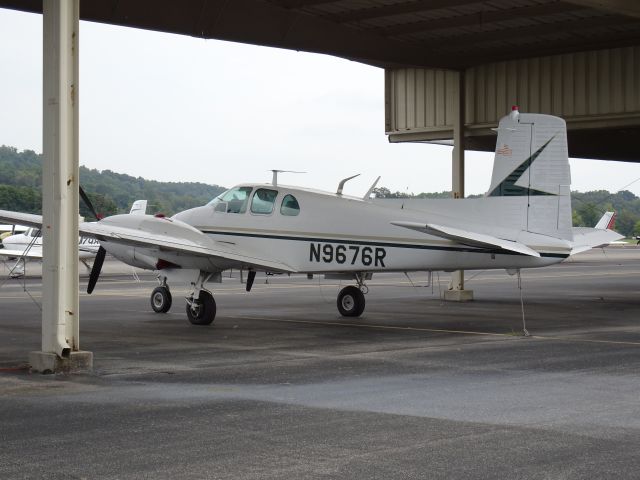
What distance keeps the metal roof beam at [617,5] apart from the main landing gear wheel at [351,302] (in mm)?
7589

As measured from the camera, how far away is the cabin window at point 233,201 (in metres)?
19.7

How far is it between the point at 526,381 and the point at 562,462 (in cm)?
417

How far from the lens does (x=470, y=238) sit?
55.0 feet

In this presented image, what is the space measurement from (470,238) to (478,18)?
23.8 ft

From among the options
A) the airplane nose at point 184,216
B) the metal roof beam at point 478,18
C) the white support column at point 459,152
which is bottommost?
the airplane nose at point 184,216

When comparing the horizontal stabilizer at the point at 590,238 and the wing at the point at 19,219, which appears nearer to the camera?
the wing at the point at 19,219

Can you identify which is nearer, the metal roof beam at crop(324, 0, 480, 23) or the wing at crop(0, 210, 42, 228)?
the wing at crop(0, 210, 42, 228)

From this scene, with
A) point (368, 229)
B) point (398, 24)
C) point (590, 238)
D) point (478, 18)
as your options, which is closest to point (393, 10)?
point (398, 24)

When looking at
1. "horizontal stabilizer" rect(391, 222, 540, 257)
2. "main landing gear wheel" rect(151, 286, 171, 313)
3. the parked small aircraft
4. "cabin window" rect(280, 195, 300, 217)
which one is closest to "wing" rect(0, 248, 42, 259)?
the parked small aircraft

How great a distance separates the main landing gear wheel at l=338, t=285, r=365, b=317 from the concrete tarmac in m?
0.65

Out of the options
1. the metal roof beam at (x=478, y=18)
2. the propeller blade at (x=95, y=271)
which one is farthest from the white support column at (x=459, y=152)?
the propeller blade at (x=95, y=271)

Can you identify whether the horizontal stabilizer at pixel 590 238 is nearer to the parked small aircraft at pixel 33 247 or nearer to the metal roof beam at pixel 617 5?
the metal roof beam at pixel 617 5

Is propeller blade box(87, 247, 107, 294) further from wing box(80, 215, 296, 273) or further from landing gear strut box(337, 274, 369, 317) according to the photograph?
landing gear strut box(337, 274, 369, 317)

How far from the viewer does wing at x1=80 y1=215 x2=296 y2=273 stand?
1811cm
